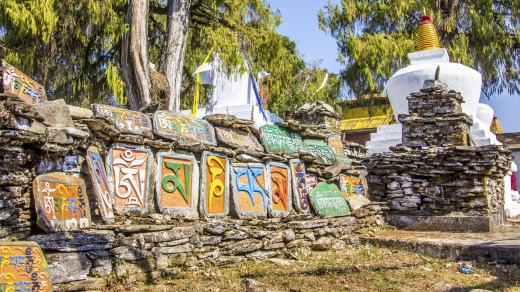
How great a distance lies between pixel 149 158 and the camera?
513 cm

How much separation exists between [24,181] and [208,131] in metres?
2.32

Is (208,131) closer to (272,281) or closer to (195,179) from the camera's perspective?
(195,179)

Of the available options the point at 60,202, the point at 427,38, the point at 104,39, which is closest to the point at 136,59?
the point at 104,39

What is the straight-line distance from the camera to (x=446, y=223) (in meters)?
7.80

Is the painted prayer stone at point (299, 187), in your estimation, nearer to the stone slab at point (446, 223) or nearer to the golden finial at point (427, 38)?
the stone slab at point (446, 223)

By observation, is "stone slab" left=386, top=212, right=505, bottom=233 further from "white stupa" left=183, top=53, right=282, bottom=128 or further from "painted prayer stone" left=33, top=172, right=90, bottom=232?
"white stupa" left=183, top=53, right=282, bottom=128

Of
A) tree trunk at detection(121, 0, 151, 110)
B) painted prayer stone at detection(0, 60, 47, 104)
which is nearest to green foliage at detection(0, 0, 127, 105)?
tree trunk at detection(121, 0, 151, 110)

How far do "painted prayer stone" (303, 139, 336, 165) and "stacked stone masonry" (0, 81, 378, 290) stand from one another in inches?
7.7

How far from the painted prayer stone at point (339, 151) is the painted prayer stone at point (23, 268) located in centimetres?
579

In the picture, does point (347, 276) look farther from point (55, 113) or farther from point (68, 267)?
point (55, 113)

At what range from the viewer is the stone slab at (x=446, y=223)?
756 centimetres

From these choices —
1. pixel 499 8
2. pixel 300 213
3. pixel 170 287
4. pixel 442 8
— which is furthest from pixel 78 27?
pixel 499 8

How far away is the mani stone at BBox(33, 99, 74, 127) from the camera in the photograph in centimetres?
438

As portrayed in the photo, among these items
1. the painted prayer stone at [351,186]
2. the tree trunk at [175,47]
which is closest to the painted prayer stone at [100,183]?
the painted prayer stone at [351,186]
